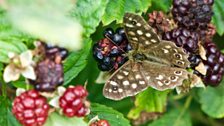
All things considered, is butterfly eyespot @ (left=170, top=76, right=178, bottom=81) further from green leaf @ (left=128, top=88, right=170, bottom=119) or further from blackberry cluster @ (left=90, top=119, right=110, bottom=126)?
green leaf @ (left=128, top=88, right=170, bottom=119)

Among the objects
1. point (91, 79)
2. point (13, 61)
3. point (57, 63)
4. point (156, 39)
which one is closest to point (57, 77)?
point (57, 63)

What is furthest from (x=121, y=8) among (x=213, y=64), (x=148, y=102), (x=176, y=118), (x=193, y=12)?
(x=176, y=118)

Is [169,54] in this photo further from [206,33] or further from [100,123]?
[100,123]

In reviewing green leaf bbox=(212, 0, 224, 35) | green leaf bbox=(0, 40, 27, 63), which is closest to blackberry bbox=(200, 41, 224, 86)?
green leaf bbox=(212, 0, 224, 35)

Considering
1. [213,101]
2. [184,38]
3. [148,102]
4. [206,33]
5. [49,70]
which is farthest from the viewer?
A: [213,101]

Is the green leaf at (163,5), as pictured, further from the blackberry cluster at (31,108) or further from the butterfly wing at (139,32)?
the blackberry cluster at (31,108)

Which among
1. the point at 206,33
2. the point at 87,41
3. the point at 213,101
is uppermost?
the point at 87,41
